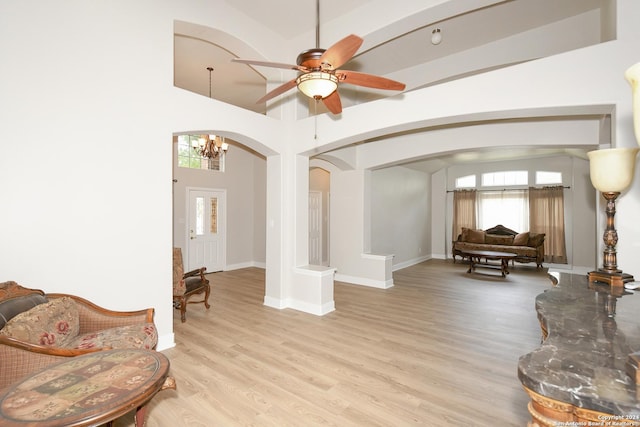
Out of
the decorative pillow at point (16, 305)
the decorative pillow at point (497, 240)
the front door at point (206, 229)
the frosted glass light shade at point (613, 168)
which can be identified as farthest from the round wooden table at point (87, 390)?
the decorative pillow at point (497, 240)

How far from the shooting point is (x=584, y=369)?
1051mm

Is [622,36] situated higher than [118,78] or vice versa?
[622,36]

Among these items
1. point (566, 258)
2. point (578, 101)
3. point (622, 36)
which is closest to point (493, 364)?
point (578, 101)

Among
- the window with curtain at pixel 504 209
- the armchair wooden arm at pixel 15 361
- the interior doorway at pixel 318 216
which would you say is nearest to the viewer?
the armchair wooden arm at pixel 15 361

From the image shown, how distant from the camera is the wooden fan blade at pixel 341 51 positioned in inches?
80.5

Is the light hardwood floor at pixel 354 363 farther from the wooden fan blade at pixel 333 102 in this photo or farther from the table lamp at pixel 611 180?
the wooden fan blade at pixel 333 102

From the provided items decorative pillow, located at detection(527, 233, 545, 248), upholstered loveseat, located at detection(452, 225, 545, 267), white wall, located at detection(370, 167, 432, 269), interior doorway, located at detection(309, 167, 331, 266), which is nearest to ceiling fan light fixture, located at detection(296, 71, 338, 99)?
white wall, located at detection(370, 167, 432, 269)

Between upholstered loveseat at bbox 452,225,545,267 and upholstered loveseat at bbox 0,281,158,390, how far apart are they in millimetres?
8044

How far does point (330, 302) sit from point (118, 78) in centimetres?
389

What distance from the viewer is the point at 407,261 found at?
28.8 ft

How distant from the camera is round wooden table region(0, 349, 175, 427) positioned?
1229mm

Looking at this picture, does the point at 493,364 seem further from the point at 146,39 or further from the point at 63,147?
the point at 146,39

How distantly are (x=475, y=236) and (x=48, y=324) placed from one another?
967 centimetres

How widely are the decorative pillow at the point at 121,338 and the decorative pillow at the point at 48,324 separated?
0.11 m
